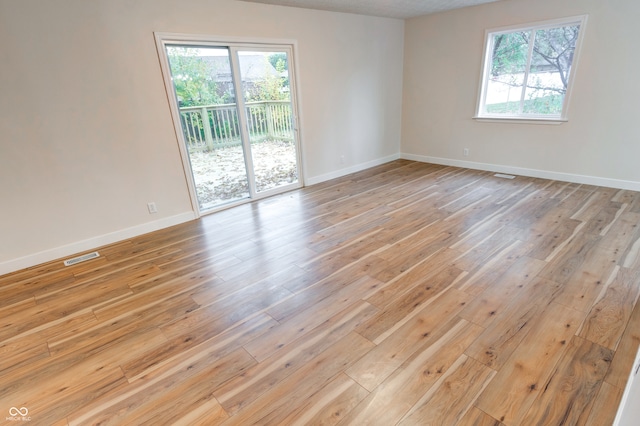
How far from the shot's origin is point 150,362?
1.83 meters

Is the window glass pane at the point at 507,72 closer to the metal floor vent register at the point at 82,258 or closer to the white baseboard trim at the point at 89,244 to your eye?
the white baseboard trim at the point at 89,244

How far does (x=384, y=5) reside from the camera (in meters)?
4.32

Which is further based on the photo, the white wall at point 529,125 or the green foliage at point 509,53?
the green foliage at point 509,53

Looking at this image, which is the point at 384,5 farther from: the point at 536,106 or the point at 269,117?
the point at 536,106

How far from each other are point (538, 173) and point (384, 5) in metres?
3.39

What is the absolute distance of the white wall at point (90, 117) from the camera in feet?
8.75

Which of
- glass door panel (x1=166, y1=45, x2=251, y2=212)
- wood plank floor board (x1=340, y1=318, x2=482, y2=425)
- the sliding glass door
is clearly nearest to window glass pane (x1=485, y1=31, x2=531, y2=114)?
the sliding glass door

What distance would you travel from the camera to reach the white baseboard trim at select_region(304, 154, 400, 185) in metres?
5.10

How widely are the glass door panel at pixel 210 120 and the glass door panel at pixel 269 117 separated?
210 mm

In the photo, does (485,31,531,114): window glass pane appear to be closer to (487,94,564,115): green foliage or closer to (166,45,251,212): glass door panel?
(487,94,564,115): green foliage

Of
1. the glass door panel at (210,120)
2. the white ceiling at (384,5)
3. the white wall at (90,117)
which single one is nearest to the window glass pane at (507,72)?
the white ceiling at (384,5)

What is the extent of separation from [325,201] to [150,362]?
291cm

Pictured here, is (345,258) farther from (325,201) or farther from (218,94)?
(218,94)

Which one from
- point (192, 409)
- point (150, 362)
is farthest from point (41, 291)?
point (192, 409)
